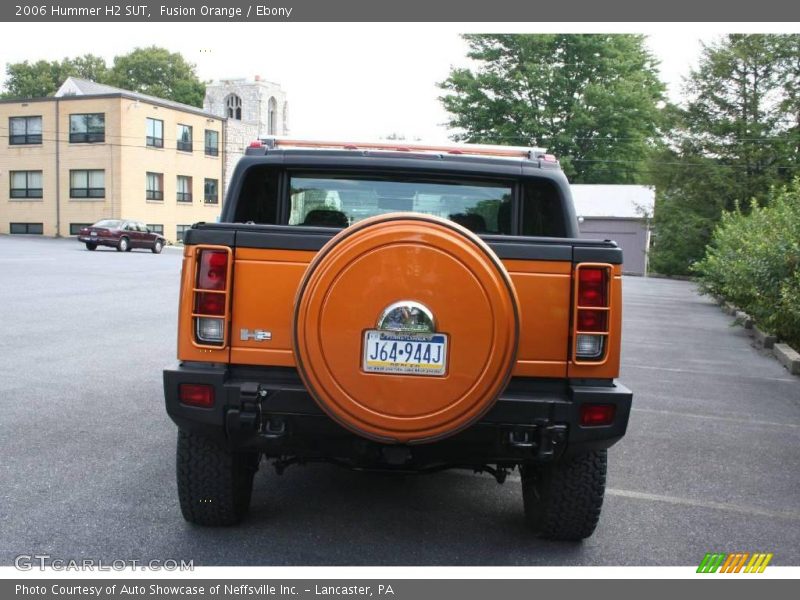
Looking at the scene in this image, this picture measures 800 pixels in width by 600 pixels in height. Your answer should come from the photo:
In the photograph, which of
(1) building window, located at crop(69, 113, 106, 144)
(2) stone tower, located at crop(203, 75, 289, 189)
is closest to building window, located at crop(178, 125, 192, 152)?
(1) building window, located at crop(69, 113, 106, 144)

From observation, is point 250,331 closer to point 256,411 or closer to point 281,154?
point 256,411

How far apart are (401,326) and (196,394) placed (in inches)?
41.7

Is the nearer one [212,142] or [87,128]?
[87,128]

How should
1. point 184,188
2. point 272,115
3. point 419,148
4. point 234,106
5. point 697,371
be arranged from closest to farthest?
point 419,148, point 697,371, point 184,188, point 234,106, point 272,115

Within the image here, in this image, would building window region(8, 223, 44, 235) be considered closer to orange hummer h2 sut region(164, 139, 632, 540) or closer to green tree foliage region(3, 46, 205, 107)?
green tree foliage region(3, 46, 205, 107)

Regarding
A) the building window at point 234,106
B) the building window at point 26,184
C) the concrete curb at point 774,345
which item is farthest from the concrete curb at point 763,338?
the building window at point 234,106

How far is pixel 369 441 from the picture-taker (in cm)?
373

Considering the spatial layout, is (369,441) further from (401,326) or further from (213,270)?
(213,270)

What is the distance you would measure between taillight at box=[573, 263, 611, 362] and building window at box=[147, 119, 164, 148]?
51040 millimetres

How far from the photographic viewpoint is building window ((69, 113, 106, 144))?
162ft

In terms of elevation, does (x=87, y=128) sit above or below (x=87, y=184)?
above

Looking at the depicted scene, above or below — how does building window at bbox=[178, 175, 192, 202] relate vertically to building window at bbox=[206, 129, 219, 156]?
below

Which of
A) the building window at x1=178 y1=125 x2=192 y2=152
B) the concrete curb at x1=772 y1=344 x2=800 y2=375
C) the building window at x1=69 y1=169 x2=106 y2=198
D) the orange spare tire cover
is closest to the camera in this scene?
the orange spare tire cover

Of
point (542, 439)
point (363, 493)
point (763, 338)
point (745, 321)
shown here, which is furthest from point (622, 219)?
point (542, 439)
